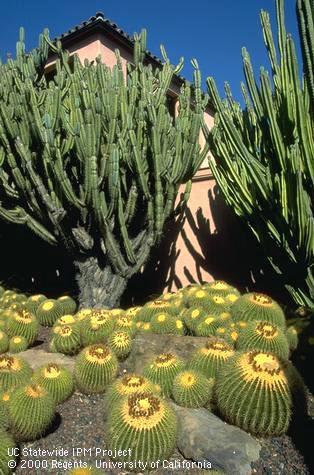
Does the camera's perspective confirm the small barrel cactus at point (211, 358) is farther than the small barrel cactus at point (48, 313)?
No

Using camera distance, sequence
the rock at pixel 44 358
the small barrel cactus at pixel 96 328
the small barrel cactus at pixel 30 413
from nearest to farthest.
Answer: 1. the small barrel cactus at pixel 30 413
2. the rock at pixel 44 358
3. the small barrel cactus at pixel 96 328

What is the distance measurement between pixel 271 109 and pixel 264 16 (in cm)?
115

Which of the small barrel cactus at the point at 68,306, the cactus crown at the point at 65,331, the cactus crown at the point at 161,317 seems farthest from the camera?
the small barrel cactus at the point at 68,306

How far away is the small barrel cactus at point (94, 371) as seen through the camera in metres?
4.58

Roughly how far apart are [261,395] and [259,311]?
1618 millimetres

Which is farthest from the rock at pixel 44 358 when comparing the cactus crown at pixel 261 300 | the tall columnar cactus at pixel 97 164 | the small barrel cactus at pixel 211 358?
the cactus crown at pixel 261 300

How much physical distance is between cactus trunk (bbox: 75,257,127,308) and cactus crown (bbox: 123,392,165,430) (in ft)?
12.3

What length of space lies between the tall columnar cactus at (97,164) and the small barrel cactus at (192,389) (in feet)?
10.2

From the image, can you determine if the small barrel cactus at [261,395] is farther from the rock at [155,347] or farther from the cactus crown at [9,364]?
the cactus crown at [9,364]


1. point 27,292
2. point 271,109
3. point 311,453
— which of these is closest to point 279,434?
point 311,453

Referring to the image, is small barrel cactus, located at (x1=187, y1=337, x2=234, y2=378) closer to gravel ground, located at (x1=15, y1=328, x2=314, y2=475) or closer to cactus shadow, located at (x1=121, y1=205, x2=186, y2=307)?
gravel ground, located at (x1=15, y1=328, x2=314, y2=475)

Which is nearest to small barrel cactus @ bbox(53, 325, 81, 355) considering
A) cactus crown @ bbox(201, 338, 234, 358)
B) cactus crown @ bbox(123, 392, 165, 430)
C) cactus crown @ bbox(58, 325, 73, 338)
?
cactus crown @ bbox(58, 325, 73, 338)

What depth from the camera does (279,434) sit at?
3.73 metres

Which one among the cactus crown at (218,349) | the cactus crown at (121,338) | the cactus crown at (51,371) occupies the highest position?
the cactus crown at (218,349)
